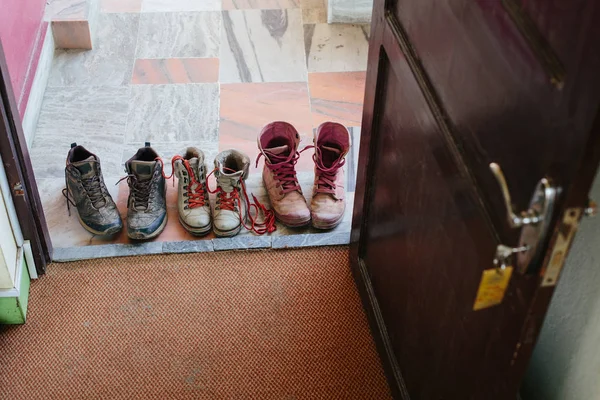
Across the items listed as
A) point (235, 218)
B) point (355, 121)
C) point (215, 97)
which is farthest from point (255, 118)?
point (235, 218)

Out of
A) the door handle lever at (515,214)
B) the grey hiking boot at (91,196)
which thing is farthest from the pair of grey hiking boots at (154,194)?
the door handle lever at (515,214)

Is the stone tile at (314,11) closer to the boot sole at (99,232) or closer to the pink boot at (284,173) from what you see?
the pink boot at (284,173)

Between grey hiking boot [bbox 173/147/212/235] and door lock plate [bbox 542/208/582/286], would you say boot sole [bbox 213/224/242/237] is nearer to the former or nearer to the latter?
grey hiking boot [bbox 173/147/212/235]

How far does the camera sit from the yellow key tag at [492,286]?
36.5 inches

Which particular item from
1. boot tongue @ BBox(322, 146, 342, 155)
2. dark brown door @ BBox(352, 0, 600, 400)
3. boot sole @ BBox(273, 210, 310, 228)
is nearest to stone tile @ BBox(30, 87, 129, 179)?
boot sole @ BBox(273, 210, 310, 228)

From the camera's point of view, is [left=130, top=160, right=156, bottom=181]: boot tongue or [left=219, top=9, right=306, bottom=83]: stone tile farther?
[left=219, top=9, right=306, bottom=83]: stone tile

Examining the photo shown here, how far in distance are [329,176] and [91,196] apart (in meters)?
0.67

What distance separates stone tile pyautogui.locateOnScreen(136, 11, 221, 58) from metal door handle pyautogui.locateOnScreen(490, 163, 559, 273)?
198cm

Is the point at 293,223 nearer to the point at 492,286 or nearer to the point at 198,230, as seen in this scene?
the point at 198,230

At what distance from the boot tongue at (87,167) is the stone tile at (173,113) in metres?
0.38

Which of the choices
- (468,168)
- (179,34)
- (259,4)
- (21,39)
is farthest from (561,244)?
(259,4)

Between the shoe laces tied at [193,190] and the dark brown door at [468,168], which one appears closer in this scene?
the dark brown door at [468,168]

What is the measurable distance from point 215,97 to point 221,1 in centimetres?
64

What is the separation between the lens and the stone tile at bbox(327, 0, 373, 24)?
275 centimetres
